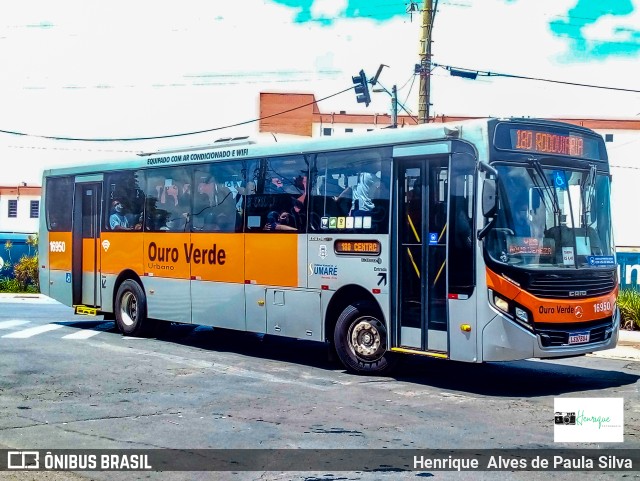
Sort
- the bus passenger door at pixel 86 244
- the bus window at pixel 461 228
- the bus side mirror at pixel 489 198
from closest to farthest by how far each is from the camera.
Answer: the bus side mirror at pixel 489 198
the bus window at pixel 461 228
the bus passenger door at pixel 86 244

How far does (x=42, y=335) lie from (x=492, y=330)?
10.0 metres

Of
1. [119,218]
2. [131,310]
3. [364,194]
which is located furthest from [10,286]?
[364,194]

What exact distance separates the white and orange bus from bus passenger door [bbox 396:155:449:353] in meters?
0.02

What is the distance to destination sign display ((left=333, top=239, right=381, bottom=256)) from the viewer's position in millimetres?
12367

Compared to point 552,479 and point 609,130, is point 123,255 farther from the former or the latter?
point 609,130

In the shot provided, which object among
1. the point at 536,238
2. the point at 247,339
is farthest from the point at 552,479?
the point at 247,339

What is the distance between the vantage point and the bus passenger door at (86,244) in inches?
727

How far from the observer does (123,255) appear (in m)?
17.6

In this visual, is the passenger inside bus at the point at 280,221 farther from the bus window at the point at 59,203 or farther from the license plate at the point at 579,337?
the bus window at the point at 59,203

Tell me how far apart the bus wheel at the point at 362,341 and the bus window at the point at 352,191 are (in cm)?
121

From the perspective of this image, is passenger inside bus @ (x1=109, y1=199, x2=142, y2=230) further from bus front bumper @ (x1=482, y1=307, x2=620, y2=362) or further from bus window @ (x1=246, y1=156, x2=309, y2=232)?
bus front bumper @ (x1=482, y1=307, x2=620, y2=362)

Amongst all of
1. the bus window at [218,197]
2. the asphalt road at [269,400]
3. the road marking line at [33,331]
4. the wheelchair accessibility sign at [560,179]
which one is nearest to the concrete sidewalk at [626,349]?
the asphalt road at [269,400]

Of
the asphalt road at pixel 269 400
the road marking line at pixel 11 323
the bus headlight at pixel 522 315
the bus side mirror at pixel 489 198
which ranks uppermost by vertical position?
the bus side mirror at pixel 489 198

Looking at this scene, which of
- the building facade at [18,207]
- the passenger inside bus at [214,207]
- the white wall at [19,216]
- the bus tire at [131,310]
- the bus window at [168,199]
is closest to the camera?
the passenger inside bus at [214,207]
